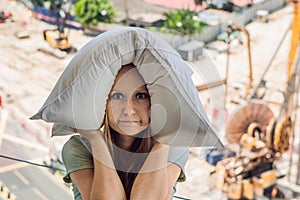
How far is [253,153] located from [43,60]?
8.12ft

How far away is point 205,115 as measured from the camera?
14.0 inches

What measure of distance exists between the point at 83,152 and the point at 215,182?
96.1 inches

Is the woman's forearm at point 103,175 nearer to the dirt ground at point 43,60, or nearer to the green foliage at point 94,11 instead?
the dirt ground at point 43,60

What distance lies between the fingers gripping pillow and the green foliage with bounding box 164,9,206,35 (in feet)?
14.8

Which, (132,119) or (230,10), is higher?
(132,119)

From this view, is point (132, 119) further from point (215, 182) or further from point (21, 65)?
point (21, 65)

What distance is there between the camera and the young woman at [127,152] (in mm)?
360

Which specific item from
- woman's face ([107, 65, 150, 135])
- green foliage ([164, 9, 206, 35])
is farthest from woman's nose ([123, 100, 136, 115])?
green foliage ([164, 9, 206, 35])

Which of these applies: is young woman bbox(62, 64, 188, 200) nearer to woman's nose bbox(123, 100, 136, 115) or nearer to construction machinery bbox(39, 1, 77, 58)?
woman's nose bbox(123, 100, 136, 115)

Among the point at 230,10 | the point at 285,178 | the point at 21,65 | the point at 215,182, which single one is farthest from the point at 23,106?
the point at 230,10

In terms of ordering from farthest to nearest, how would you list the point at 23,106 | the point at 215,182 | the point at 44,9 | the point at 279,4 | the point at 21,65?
the point at 279,4 < the point at 44,9 < the point at 21,65 < the point at 23,106 < the point at 215,182

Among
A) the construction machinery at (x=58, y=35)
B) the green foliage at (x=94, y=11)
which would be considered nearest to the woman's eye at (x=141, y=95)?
the construction machinery at (x=58, y=35)

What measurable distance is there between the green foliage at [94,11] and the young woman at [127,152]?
15.5 feet

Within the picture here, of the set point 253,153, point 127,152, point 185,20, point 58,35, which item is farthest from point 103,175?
point 58,35
